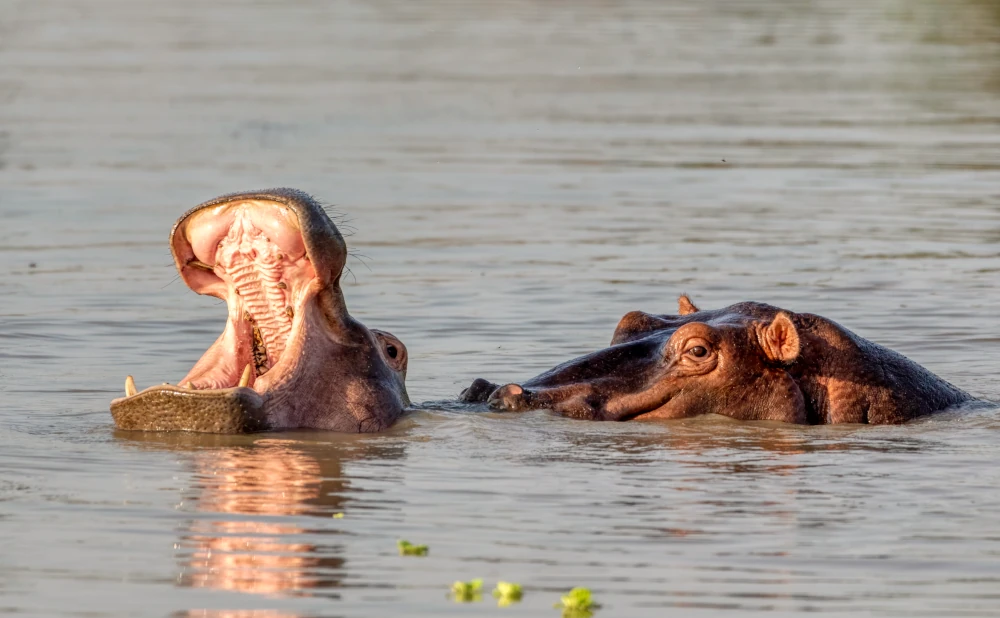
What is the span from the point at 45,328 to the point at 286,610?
6318 mm

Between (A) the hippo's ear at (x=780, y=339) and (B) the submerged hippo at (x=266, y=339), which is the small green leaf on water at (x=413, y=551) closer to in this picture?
(B) the submerged hippo at (x=266, y=339)

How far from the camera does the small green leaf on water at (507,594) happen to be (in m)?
5.52

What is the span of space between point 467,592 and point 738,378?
3.06 m

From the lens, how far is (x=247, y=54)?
1110 inches

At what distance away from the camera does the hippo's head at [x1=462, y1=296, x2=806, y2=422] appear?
8375 millimetres

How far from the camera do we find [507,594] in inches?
218

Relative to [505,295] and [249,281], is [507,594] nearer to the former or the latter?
[249,281]

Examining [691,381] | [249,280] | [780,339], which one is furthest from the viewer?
[691,381]

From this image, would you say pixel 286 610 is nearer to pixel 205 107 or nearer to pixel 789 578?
pixel 789 578

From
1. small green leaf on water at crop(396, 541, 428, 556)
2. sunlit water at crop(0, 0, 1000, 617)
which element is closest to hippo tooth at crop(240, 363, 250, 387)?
sunlit water at crop(0, 0, 1000, 617)

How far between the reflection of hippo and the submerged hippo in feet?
2.97

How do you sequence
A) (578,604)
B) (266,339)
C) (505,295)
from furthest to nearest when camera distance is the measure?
(505,295) < (266,339) < (578,604)

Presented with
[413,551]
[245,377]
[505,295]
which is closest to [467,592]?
[413,551]

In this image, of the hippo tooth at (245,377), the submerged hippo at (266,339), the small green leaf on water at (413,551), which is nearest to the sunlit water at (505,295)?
the small green leaf on water at (413,551)
